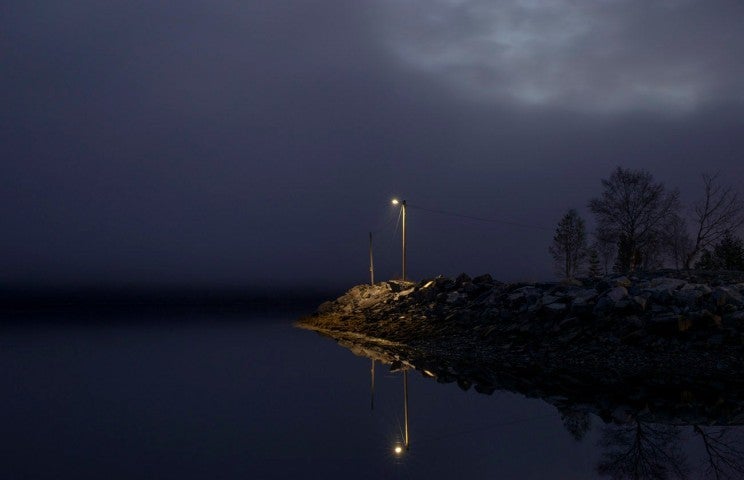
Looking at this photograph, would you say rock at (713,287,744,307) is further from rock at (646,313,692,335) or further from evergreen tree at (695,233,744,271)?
evergreen tree at (695,233,744,271)

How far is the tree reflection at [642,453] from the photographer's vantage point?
1027 centimetres

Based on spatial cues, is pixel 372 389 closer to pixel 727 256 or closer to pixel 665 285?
pixel 665 285

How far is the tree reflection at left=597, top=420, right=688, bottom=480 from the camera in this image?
33.7ft

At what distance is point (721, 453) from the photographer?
11.6 metres

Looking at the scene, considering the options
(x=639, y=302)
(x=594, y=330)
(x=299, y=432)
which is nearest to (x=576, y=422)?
(x=299, y=432)

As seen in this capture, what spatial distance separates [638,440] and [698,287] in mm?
16300

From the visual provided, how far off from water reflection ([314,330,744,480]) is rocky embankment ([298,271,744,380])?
83 centimetres

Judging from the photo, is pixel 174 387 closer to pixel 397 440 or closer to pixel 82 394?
pixel 82 394

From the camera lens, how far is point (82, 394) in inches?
823

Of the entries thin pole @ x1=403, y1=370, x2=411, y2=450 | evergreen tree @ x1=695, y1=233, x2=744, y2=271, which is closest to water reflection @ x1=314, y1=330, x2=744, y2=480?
thin pole @ x1=403, y1=370, x2=411, y2=450

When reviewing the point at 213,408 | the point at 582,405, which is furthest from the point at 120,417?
the point at 582,405

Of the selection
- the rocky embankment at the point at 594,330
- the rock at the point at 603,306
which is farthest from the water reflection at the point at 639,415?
the rock at the point at 603,306

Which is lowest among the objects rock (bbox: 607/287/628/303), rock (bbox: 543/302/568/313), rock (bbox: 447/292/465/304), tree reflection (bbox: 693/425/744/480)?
tree reflection (bbox: 693/425/744/480)

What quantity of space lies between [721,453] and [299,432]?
9.95 m
